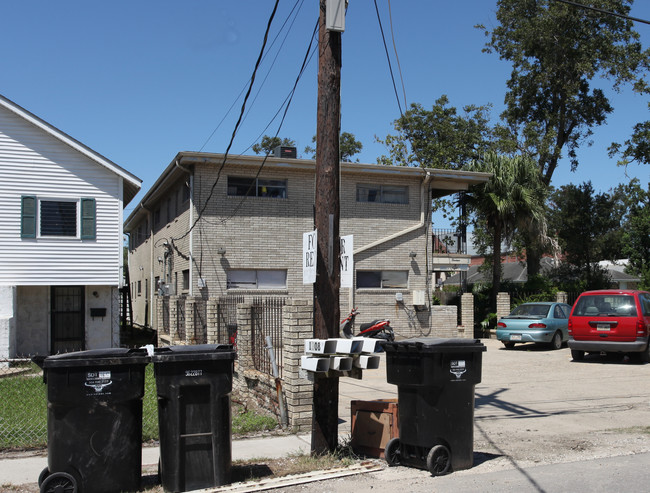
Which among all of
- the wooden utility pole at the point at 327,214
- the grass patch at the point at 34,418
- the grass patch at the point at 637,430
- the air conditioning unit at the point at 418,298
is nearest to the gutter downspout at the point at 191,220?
the grass patch at the point at 34,418

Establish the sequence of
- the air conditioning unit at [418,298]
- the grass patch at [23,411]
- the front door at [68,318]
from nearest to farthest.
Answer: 1. the grass patch at [23,411]
2. the front door at [68,318]
3. the air conditioning unit at [418,298]

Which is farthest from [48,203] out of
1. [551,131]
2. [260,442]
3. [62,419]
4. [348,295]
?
[551,131]

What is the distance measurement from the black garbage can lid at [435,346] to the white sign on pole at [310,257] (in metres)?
1.19

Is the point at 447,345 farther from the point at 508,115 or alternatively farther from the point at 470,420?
the point at 508,115

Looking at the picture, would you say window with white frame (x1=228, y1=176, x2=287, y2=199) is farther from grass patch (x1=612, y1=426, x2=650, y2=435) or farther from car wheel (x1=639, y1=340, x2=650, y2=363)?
grass patch (x1=612, y1=426, x2=650, y2=435)

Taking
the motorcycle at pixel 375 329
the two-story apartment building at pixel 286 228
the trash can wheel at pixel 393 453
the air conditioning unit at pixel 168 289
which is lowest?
the trash can wheel at pixel 393 453

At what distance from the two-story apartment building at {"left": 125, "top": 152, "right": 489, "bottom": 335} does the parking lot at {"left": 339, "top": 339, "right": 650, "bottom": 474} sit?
22.9 ft

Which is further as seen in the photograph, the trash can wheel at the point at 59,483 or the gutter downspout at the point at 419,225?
the gutter downspout at the point at 419,225

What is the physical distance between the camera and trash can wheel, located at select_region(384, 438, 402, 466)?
703 cm

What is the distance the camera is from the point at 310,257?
761 centimetres

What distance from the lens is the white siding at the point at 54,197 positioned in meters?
18.0

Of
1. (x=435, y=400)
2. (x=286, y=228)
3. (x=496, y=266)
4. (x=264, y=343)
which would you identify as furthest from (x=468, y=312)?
(x=435, y=400)

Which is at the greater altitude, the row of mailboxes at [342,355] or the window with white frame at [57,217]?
the window with white frame at [57,217]

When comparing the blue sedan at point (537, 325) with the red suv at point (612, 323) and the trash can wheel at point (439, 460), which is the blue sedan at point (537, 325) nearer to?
the red suv at point (612, 323)
